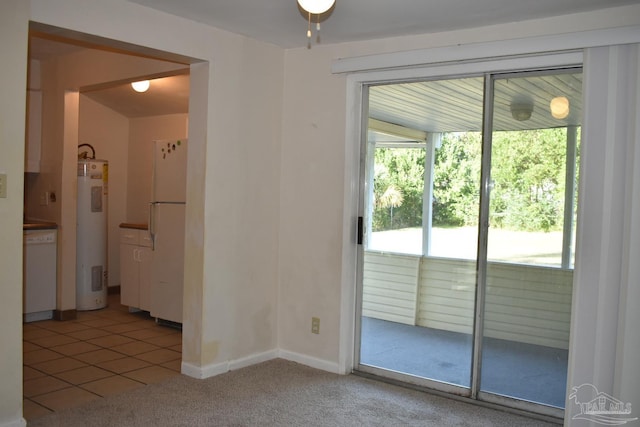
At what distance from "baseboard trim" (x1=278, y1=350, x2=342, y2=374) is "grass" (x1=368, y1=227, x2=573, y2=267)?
88 cm

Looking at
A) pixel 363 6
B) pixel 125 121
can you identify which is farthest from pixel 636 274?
pixel 125 121

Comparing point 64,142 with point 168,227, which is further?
point 64,142

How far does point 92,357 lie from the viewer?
4195 millimetres

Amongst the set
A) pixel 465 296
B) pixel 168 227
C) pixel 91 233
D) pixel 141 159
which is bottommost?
pixel 465 296

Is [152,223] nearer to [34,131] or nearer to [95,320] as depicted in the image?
[95,320]

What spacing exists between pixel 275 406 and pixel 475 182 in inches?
72.2

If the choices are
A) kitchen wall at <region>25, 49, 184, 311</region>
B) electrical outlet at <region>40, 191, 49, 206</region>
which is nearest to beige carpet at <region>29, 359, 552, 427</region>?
kitchen wall at <region>25, 49, 184, 311</region>

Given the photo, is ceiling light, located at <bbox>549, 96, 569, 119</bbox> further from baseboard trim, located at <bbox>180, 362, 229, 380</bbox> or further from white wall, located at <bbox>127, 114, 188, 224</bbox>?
white wall, located at <bbox>127, 114, 188, 224</bbox>

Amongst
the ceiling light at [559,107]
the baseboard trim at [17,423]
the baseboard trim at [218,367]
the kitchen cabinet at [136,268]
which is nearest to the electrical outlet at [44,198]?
the kitchen cabinet at [136,268]

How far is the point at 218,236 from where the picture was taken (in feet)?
12.5

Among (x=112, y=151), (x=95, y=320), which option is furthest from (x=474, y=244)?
(x=112, y=151)

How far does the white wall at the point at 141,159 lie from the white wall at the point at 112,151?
0.07 m

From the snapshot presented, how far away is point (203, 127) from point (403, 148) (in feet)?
4.40

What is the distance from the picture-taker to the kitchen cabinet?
5453 mm
